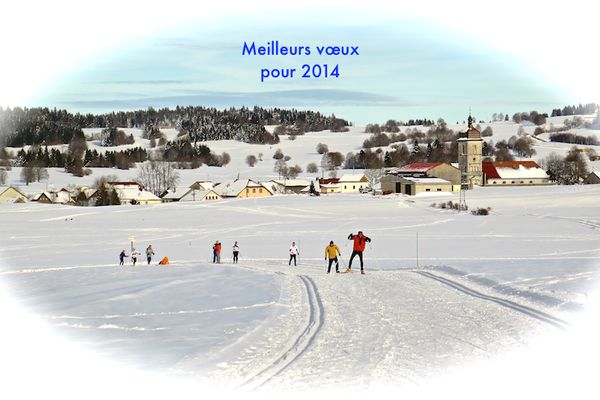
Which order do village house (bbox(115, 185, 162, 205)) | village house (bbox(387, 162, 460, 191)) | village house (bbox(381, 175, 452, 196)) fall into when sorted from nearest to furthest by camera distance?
village house (bbox(381, 175, 452, 196)) < village house (bbox(387, 162, 460, 191)) < village house (bbox(115, 185, 162, 205))

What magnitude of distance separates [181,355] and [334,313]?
3831mm

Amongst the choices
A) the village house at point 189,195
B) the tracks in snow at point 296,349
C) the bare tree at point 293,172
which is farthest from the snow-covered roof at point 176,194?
the tracks in snow at point 296,349

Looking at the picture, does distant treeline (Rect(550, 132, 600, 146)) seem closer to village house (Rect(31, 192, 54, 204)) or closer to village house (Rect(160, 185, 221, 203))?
village house (Rect(160, 185, 221, 203))

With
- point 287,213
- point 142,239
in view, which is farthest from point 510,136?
point 142,239

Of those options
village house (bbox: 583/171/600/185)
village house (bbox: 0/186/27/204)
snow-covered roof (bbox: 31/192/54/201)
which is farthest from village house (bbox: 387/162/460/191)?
village house (bbox: 0/186/27/204)

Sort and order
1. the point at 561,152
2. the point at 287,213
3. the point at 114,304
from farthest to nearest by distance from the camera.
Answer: the point at 561,152, the point at 287,213, the point at 114,304

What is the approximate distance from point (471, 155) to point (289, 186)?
4638 cm

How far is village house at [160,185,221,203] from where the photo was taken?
112 meters

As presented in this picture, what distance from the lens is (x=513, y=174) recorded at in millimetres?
106750

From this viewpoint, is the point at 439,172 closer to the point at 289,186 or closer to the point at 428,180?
the point at 428,180

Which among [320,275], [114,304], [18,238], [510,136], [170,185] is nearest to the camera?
[114,304]

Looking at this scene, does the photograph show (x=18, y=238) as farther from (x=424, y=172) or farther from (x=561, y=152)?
(x=561, y=152)

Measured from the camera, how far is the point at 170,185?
439 feet

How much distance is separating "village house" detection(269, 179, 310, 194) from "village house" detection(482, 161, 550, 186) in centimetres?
4235
